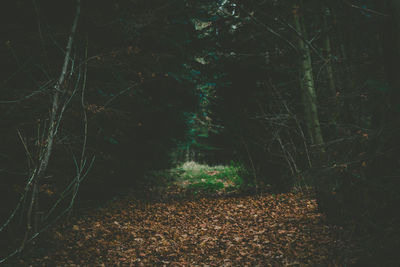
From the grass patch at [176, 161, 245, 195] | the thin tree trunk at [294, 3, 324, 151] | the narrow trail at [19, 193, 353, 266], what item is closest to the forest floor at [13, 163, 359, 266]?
the narrow trail at [19, 193, 353, 266]

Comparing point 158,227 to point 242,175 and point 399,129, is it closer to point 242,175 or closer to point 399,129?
point 242,175

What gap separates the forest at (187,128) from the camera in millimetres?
4113

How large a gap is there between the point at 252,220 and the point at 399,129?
16.6ft

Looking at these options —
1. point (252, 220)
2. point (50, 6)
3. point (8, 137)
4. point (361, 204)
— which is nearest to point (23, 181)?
point (8, 137)

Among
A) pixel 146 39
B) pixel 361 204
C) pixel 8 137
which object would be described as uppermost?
pixel 146 39

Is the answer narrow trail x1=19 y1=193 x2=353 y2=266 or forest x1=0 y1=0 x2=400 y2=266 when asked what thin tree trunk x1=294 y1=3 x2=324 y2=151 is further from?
narrow trail x1=19 y1=193 x2=353 y2=266

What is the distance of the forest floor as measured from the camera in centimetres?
557

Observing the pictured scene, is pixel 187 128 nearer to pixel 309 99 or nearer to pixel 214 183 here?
pixel 214 183

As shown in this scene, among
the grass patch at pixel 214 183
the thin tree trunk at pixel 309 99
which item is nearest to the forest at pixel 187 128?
the thin tree trunk at pixel 309 99

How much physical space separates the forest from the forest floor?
0.14ft

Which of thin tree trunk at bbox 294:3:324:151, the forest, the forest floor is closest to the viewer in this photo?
the forest

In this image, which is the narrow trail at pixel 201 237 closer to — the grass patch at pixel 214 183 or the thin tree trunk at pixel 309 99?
the thin tree trunk at pixel 309 99

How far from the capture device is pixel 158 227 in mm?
7562

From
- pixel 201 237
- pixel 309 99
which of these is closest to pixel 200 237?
pixel 201 237
